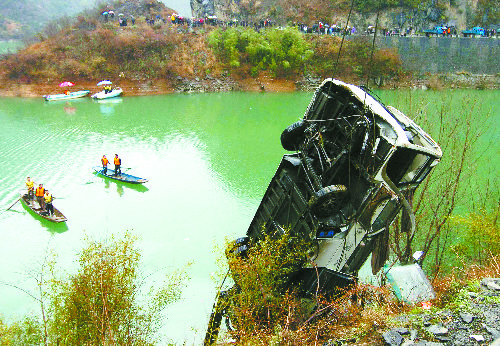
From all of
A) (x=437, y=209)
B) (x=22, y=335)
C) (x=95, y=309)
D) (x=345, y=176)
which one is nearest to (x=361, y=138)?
(x=345, y=176)

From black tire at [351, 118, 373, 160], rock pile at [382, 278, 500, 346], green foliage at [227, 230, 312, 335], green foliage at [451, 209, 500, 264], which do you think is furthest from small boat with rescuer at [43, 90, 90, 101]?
rock pile at [382, 278, 500, 346]

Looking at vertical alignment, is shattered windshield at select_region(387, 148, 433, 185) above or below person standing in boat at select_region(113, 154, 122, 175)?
above

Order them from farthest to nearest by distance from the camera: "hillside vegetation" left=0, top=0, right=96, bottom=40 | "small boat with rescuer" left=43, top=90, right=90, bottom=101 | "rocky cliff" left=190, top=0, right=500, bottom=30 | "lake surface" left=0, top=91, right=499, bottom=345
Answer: "hillside vegetation" left=0, top=0, right=96, bottom=40 → "rocky cliff" left=190, top=0, right=500, bottom=30 → "small boat with rescuer" left=43, top=90, right=90, bottom=101 → "lake surface" left=0, top=91, right=499, bottom=345

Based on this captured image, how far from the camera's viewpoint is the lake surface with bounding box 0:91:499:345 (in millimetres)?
13719

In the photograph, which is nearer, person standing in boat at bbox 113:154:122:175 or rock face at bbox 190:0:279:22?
person standing in boat at bbox 113:154:122:175

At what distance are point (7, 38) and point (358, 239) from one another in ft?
372

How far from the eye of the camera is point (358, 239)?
27.0ft

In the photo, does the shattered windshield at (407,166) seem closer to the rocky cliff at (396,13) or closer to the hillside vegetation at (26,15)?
the rocky cliff at (396,13)

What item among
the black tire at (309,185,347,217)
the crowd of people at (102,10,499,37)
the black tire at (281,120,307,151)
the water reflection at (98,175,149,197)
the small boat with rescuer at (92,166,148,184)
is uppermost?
the crowd of people at (102,10,499,37)

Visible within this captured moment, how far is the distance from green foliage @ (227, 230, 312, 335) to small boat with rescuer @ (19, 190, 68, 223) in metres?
11.1

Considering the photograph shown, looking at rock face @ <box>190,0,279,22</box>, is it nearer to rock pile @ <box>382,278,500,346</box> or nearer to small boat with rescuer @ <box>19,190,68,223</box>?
small boat with rescuer @ <box>19,190,68,223</box>

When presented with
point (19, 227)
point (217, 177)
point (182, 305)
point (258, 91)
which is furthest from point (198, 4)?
point (182, 305)

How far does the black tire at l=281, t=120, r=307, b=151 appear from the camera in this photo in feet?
32.0

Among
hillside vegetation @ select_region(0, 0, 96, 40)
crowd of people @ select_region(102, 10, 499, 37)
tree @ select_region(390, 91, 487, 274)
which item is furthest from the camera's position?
hillside vegetation @ select_region(0, 0, 96, 40)
